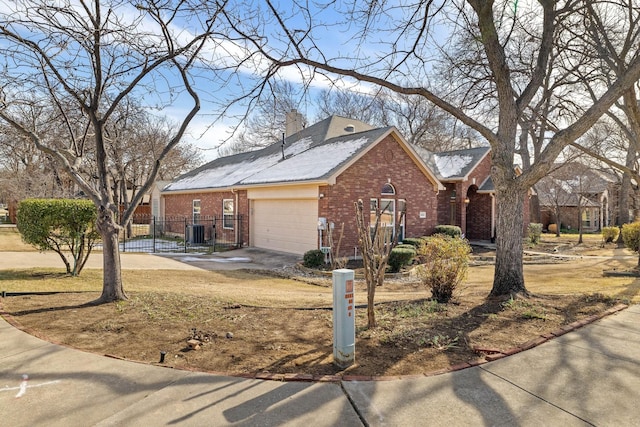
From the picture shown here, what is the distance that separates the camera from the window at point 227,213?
2077 cm

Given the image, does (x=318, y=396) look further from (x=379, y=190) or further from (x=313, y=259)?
(x=379, y=190)

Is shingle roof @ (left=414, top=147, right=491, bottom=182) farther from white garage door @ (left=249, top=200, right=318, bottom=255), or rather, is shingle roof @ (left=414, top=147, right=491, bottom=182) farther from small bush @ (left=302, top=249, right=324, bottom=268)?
small bush @ (left=302, top=249, right=324, bottom=268)

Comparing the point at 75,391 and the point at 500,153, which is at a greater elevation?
the point at 500,153

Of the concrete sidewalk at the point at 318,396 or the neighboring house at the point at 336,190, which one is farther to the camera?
the neighboring house at the point at 336,190

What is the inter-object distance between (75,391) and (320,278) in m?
9.18

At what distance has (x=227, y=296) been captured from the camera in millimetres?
7797

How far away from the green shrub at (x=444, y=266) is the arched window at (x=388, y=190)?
9.89m

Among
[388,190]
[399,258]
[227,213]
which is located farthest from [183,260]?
[388,190]

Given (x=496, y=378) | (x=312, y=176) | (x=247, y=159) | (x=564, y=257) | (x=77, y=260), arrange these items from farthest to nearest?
1. (x=247, y=159)
2. (x=564, y=257)
3. (x=312, y=176)
4. (x=77, y=260)
5. (x=496, y=378)

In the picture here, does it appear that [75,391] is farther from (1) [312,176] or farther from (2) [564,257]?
(2) [564,257]

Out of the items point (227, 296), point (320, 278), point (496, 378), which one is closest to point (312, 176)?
point (320, 278)

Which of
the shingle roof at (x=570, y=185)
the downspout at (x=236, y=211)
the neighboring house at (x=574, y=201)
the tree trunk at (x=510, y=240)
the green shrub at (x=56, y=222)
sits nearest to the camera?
the tree trunk at (x=510, y=240)

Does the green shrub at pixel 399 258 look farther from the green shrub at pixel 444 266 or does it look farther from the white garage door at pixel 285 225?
the green shrub at pixel 444 266

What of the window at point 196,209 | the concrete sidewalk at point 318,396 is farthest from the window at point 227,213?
the concrete sidewalk at point 318,396
